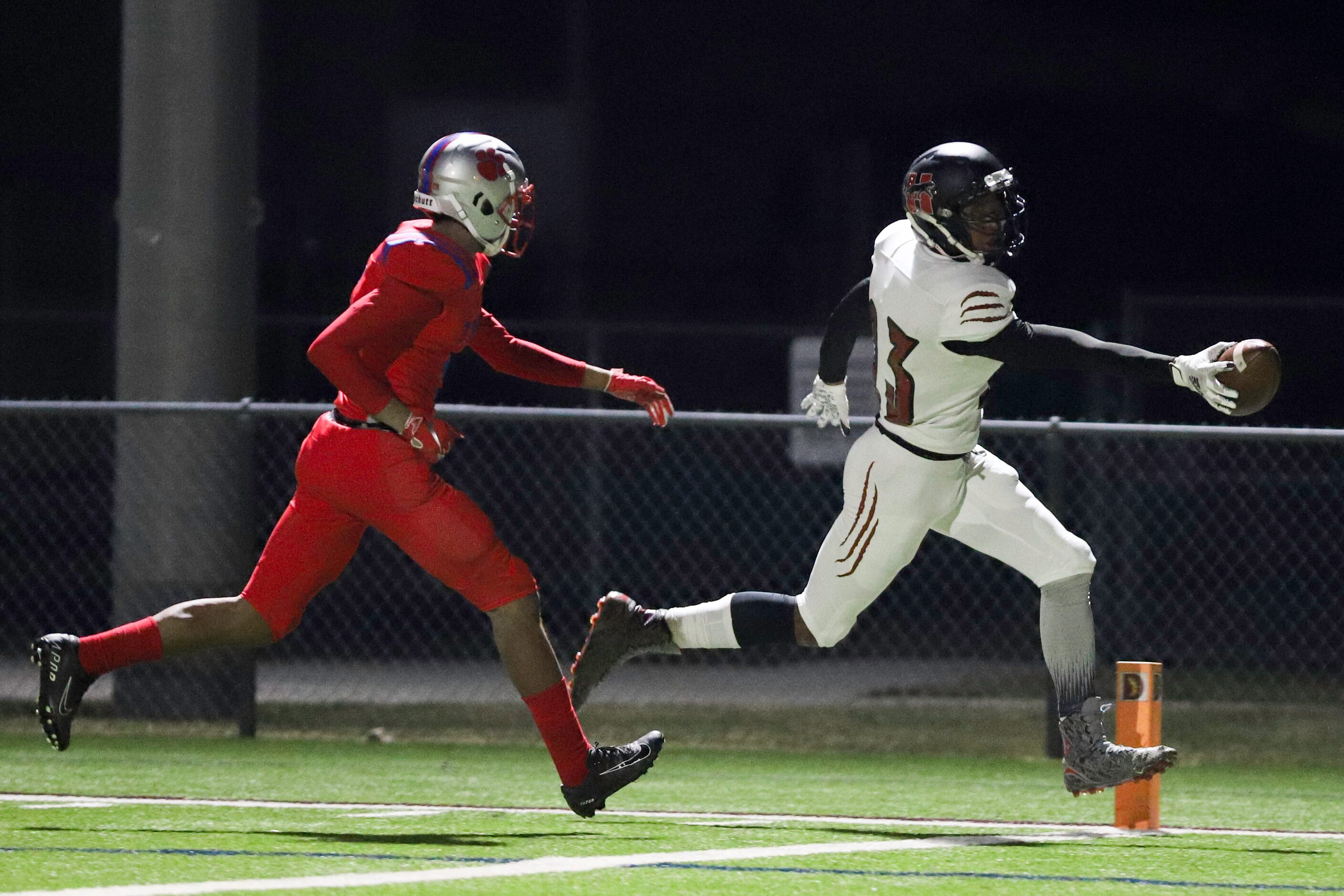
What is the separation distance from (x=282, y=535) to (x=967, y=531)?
78.6 inches

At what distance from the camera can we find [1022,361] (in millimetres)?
6668

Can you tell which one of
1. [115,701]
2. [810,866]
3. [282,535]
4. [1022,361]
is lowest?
[115,701]

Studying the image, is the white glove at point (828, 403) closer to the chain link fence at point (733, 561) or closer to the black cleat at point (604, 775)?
the black cleat at point (604, 775)

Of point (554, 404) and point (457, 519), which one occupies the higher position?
point (457, 519)

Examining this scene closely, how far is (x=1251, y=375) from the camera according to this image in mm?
6512

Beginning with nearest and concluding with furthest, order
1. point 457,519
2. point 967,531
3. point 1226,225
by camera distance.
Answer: point 457,519 < point 967,531 < point 1226,225

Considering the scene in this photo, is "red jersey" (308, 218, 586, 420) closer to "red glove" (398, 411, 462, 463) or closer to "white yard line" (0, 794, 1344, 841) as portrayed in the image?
"red glove" (398, 411, 462, 463)

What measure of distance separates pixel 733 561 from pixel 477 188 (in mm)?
8498

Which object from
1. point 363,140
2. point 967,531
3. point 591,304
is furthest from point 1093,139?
point 967,531

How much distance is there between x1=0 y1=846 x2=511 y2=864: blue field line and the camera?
6.01 metres

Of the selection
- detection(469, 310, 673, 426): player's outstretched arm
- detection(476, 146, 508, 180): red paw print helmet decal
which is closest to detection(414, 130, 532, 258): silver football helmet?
detection(476, 146, 508, 180): red paw print helmet decal

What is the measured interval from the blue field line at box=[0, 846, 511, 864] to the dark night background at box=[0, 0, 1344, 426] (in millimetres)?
10564

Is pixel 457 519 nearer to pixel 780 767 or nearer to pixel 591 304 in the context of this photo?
pixel 780 767

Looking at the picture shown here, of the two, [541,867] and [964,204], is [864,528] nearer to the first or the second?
[964,204]
